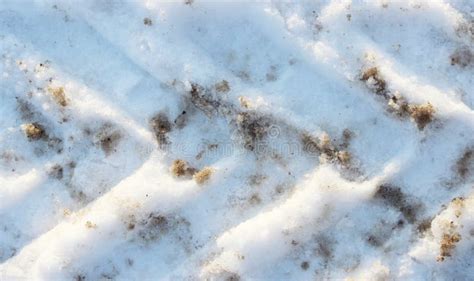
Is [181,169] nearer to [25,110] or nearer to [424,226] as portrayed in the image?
[25,110]

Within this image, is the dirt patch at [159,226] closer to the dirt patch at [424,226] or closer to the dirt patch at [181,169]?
the dirt patch at [181,169]

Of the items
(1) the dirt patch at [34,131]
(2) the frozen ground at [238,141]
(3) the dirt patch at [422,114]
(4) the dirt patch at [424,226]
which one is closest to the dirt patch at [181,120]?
(2) the frozen ground at [238,141]

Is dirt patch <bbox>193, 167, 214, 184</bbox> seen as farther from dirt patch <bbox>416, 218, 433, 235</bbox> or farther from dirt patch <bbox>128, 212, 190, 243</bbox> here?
dirt patch <bbox>416, 218, 433, 235</bbox>

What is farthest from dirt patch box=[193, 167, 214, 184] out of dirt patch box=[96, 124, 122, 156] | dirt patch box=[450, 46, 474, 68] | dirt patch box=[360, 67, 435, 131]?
dirt patch box=[450, 46, 474, 68]

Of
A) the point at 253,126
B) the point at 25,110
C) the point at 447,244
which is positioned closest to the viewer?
the point at 447,244

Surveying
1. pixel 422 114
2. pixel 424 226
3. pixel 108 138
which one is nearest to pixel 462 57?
pixel 422 114

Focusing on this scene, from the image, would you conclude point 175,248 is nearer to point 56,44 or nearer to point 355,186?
point 355,186
